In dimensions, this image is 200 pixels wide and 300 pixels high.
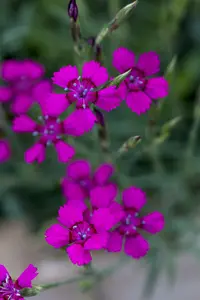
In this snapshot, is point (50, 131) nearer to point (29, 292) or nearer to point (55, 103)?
point (55, 103)

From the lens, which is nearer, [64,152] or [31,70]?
[64,152]

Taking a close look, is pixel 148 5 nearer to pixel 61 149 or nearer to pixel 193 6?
pixel 193 6

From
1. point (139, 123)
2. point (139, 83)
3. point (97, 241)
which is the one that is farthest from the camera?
point (139, 123)

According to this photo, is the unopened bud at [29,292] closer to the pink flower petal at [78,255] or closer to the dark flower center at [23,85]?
the pink flower petal at [78,255]

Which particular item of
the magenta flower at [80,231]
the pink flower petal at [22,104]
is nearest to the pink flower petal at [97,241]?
the magenta flower at [80,231]

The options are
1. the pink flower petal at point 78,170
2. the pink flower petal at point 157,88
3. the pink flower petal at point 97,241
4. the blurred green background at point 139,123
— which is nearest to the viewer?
the pink flower petal at point 97,241

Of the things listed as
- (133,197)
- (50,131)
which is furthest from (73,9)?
(133,197)

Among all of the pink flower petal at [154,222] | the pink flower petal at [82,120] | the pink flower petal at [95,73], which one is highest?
the pink flower petal at [95,73]

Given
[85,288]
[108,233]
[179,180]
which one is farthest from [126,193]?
[179,180]
